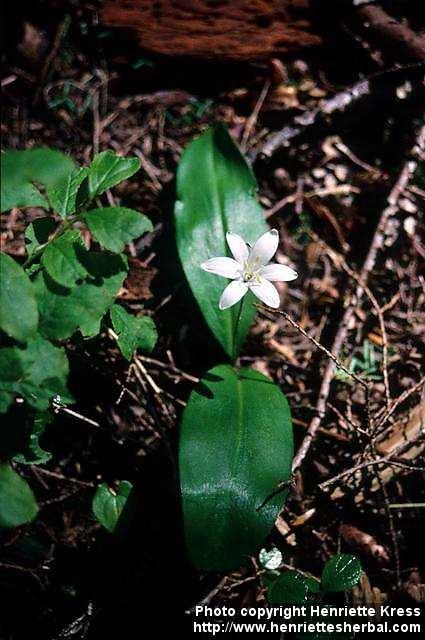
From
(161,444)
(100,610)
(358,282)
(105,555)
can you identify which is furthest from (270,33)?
(100,610)

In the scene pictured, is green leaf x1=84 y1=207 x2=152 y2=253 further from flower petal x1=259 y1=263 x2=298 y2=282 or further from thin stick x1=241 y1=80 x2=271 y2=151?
thin stick x1=241 y1=80 x2=271 y2=151

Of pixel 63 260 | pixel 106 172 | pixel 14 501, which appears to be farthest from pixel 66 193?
pixel 14 501

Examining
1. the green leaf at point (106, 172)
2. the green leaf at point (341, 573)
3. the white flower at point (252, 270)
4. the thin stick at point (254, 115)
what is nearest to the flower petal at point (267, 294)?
the white flower at point (252, 270)

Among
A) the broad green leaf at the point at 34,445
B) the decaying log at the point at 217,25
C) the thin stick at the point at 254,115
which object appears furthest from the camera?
the thin stick at the point at 254,115

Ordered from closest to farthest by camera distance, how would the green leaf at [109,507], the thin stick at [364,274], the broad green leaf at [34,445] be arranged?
the broad green leaf at [34,445]
the green leaf at [109,507]
the thin stick at [364,274]

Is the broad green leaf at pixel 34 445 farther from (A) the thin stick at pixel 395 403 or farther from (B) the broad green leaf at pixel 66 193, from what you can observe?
(A) the thin stick at pixel 395 403

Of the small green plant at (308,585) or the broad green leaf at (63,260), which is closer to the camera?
the broad green leaf at (63,260)

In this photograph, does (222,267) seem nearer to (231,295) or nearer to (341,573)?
(231,295)
